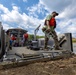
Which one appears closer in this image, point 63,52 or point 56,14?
point 63,52

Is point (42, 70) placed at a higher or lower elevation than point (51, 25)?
lower

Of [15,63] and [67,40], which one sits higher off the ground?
[67,40]

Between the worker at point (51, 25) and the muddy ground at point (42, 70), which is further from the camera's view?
the worker at point (51, 25)

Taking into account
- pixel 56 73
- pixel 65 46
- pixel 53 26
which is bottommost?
pixel 56 73

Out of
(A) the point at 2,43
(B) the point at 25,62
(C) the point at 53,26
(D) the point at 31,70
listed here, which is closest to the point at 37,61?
(B) the point at 25,62

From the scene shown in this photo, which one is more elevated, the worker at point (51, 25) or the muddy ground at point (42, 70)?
the worker at point (51, 25)

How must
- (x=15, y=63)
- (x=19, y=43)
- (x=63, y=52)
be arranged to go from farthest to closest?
1. (x=19, y=43)
2. (x=63, y=52)
3. (x=15, y=63)

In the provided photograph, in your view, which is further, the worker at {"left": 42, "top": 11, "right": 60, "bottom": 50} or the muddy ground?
the worker at {"left": 42, "top": 11, "right": 60, "bottom": 50}

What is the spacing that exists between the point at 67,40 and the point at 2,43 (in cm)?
310

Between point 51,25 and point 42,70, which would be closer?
point 42,70

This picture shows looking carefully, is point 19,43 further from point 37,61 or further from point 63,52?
point 37,61

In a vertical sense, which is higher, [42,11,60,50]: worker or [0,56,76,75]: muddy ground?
[42,11,60,50]: worker

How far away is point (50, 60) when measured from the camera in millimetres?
5875

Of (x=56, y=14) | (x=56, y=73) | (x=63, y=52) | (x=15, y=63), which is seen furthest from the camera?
(x=56, y=14)
